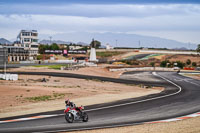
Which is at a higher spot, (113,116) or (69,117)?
(69,117)

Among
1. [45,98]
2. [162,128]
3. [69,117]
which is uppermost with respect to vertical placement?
[69,117]

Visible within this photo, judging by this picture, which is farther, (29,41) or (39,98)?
(29,41)

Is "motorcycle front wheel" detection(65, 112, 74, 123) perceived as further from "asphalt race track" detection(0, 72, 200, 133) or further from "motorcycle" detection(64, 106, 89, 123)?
"asphalt race track" detection(0, 72, 200, 133)

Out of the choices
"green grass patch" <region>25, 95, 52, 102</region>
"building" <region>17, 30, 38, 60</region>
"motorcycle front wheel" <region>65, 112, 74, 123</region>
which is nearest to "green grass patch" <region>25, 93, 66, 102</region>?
"green grass patch" <region>25, 95, 52, 102</region>

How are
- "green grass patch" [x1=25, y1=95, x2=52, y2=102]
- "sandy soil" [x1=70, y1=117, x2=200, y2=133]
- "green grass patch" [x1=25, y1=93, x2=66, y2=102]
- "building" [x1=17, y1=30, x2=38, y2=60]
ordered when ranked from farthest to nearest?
"building" [x1=17, y1=30, x2=38, y2=60] → "green grass patch" [x1=25, y1=93, x2=66, y2=102] → "green grass patch" [x1=25, y1=95, x2=52, y2=102] → "sandy soil" [x1=70, y1=117, x2=200, y2=133]

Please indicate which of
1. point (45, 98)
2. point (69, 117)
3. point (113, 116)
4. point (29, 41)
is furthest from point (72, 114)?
point (29, 41)

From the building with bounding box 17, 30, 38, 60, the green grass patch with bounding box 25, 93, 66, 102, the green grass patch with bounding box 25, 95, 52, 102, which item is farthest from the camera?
the building with bounding box 17, 30, 38, 60

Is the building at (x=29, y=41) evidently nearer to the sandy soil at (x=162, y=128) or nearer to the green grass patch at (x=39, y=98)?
the green grass patch at (x=39, y=98)

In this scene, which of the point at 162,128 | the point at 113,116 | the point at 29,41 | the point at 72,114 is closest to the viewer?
the point at 162,128

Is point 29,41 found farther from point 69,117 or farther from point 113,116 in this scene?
point 69,117

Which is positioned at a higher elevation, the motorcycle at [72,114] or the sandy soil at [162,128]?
the motorcycle at [72,114]

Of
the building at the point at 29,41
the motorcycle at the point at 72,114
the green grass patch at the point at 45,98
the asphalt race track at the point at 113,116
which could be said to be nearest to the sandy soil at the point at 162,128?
the asphalt race track at the point at 113,116

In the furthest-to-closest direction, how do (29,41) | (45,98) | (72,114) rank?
(29,41) < (45,98) < (72,114)

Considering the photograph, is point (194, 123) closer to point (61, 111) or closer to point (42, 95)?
point (61, 111)
